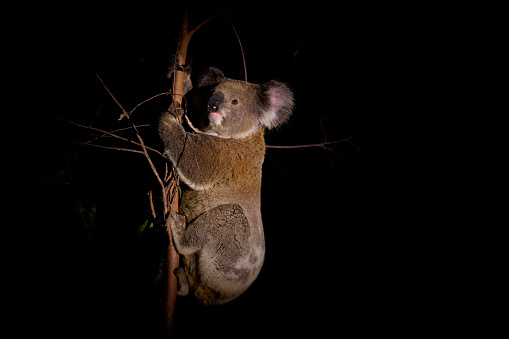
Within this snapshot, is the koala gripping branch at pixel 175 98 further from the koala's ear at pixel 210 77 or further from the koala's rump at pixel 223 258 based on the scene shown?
the koala's ear at pixel 210 77

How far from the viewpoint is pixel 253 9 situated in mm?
1415

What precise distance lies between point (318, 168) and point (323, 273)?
93 centimetres

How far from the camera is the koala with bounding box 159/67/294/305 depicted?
4.61 ft

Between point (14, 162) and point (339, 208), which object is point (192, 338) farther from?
point (14, 162)

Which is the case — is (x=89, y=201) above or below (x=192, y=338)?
above

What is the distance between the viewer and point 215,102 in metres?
1.48

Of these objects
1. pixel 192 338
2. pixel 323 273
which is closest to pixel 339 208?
pixel 323 273

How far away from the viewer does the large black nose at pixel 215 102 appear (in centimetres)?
148

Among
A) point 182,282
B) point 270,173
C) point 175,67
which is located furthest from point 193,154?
point 270,173

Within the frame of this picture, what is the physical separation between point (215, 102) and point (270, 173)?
1.42m

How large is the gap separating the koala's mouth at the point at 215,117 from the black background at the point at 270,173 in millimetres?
254

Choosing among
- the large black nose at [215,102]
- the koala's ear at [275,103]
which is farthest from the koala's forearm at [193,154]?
the koala's ear at [275,103]

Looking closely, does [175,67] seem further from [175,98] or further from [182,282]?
[182,282]

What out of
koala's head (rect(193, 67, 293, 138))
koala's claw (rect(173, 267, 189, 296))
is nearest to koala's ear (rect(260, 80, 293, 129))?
koala's head (rect(193, 67, 293, 138))
